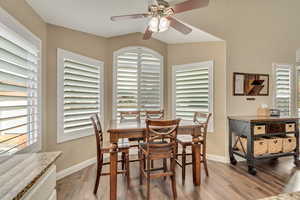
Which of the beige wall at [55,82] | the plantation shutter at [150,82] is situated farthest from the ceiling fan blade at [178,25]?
the beige wall at [55,82]

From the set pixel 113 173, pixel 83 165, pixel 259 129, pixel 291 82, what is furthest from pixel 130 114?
pixel 291 82

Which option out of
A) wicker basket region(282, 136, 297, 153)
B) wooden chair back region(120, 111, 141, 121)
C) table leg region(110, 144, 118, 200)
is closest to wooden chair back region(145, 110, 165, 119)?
wooden chair back region(120, 111, 141, 121)

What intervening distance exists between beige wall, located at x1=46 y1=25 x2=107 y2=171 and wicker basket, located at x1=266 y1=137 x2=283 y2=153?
3480 mm

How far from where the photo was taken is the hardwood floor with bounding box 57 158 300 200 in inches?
91.7

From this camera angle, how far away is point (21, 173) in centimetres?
105

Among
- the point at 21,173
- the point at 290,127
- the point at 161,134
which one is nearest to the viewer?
the point at 21,173

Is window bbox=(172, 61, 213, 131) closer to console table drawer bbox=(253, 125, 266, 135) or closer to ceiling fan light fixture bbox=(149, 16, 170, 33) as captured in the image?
console table drawer bbox=(253, 125, 266, 135)

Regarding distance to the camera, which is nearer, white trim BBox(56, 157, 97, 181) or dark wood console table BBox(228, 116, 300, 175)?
white trim BBox(56, 157, 97, 181)

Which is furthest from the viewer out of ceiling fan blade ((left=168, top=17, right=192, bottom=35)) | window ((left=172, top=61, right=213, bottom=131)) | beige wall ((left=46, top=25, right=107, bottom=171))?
window ((left=172, top=61, right=213, bottom=131))

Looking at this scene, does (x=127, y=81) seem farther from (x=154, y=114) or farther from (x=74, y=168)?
(x=74, y=168)

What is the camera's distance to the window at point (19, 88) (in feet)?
5.50

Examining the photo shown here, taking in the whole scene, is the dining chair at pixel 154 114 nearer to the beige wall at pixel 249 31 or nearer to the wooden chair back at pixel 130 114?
the wooden chair back at pixel 130 114

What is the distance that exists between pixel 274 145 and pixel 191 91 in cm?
192

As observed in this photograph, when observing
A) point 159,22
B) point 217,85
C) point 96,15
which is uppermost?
point 96,15
